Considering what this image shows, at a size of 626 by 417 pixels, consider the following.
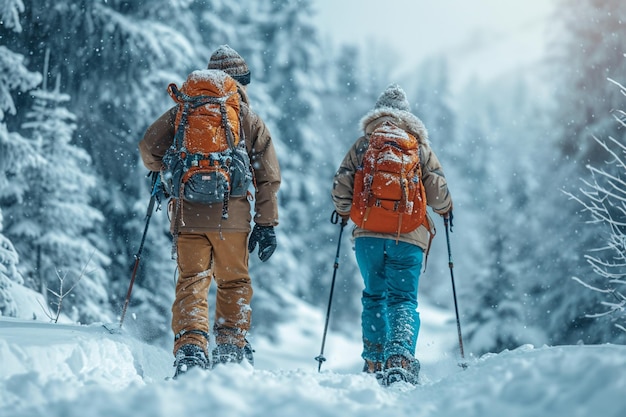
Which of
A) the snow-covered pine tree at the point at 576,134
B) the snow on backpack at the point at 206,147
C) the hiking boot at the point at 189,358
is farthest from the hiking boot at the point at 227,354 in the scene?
the snow-covered pine tree at the point at 576,134

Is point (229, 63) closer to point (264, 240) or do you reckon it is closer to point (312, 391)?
point (264, 240)

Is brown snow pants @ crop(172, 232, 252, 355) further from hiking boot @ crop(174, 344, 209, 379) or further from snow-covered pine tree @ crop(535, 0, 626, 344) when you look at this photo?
snow-covered pine tree @ crop(535, 0, 626, 344)

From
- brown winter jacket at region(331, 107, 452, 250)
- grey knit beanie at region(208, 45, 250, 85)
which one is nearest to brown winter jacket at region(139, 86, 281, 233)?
grey knit beanie at region(208, 45, 250, 85)

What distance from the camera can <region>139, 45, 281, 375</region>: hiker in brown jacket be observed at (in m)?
5.06

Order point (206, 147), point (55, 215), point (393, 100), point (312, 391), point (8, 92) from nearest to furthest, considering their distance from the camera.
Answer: point (312, 391) < point (206, 147) < point (393, 100) < point (8, 92) < point (55, 215)

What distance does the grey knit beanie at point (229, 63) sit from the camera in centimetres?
562

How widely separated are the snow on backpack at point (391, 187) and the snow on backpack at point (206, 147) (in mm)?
1185

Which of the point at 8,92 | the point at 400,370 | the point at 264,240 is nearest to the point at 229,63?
the point at 264,240

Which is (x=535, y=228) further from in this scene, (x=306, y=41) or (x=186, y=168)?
(x=186, y=168)

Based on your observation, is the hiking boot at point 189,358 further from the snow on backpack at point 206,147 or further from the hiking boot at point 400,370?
the hiking boot at point 400,370

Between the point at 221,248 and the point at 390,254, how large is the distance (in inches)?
58.7

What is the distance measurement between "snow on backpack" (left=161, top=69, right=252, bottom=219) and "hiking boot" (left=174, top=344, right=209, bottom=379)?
1.00m

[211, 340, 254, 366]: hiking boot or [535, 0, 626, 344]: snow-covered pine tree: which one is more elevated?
[535, 0, 626, 344]: snow-covered pine tree

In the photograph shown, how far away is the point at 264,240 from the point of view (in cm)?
548
